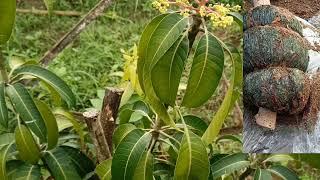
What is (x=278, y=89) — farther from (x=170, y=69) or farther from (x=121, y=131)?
(x=121, y=131)

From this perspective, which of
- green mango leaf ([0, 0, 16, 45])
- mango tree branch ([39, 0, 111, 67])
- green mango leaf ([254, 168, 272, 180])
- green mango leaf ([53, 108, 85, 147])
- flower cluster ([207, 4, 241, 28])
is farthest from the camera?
mango tree branch ([39, 0, 111, 67])

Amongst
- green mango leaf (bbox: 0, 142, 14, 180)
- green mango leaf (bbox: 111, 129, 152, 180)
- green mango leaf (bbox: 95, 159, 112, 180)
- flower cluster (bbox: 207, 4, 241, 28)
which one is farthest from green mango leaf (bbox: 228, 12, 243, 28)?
green mango leaf (bbox: 0, 142, 14, 180)

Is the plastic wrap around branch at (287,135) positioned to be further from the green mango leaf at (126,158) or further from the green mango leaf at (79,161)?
the green mango leaf at (79,161)

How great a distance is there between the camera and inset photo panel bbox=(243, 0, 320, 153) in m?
1.48

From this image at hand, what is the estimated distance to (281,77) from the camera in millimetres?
1465

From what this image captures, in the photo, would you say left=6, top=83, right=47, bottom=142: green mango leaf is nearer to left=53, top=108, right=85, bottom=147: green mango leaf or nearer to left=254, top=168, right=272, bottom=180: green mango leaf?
left=53, top=108, right=85, bottom=147: green mango leaf

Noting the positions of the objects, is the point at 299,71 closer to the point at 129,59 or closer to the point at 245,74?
the point at 245,74

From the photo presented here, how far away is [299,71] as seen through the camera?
149 centimetres

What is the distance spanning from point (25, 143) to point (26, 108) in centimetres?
11

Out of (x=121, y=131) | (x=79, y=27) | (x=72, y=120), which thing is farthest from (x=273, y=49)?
(x=79, y=27)

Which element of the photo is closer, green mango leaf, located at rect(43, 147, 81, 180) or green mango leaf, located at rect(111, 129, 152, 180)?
green mango leaf, located at rect(111, 129, 152, 180)

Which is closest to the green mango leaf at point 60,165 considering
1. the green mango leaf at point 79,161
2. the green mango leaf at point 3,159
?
the green mango leaf at point 79,161

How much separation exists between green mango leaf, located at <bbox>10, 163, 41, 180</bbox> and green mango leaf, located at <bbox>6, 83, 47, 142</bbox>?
0.14 m

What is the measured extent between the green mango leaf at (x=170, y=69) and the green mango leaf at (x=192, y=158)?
0.41ft
